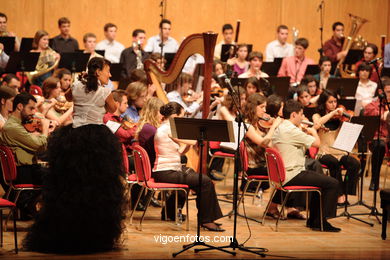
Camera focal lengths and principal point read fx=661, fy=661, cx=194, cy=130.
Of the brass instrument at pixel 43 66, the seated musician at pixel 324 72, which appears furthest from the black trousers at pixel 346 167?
the brass instrument at pixel 43 66

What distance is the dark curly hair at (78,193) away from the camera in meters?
5.02

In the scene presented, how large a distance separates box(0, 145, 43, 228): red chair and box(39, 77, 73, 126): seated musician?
46.0 inches

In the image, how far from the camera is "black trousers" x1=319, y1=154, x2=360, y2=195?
730cm

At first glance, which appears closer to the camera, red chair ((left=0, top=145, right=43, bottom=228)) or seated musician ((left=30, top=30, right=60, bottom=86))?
red chair ((left=0, top=145, right=43, bottom=228))

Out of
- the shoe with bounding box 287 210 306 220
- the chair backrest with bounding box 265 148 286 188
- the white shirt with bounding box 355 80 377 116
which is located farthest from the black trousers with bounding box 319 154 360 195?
the white shirt with bounding box 355 80 377 116

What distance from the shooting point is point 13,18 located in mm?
11594

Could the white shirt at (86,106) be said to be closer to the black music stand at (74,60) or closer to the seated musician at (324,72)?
the black music stand at (74,60)

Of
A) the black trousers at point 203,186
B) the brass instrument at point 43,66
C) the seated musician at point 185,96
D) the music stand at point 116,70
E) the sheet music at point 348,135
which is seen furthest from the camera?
the music stand at point 116,70

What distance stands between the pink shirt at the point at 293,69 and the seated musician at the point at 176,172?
4567 millimetres

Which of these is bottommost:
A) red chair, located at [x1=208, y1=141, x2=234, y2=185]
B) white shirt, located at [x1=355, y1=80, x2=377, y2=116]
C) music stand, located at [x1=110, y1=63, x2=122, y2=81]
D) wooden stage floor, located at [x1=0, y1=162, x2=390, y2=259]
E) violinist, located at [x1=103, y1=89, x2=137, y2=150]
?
wooden stage floor, located at [x1=0, y1=162, x2=390, y2=259]

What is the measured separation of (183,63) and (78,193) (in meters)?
2.32

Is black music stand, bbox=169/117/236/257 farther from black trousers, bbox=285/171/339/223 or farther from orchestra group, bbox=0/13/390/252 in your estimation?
black trousers, bbox=285/171/339/223

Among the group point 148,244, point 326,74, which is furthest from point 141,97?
point 326,74

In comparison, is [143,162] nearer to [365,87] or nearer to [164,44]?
[365,87]
